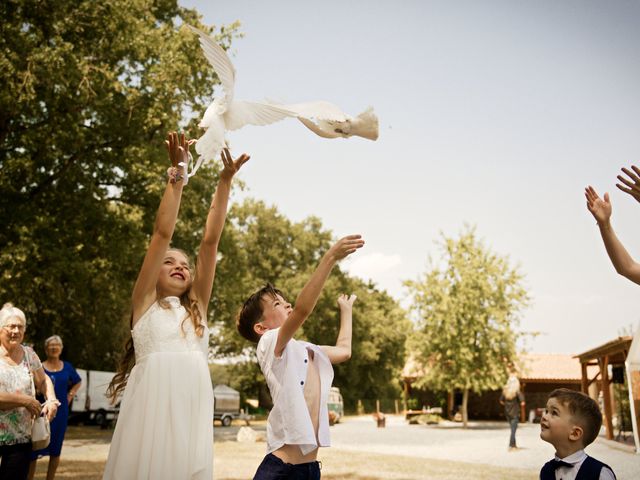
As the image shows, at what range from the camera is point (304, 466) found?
327 centimetres

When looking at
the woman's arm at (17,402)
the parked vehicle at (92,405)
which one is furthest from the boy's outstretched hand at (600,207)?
the parked vehicle at (92,405)

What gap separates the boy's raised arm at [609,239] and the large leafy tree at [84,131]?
13.9m

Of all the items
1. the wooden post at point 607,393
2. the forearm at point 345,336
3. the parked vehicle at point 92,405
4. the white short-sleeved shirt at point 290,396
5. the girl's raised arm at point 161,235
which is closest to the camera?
the girl's raised arm at point 161,235

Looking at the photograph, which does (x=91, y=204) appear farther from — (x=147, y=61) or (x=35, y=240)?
(x=147, y=61)

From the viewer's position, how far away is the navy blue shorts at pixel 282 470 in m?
3.21

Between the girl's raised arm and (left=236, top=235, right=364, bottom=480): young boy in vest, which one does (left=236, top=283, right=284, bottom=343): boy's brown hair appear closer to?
(left=236, top=235, right=364, bottom=480): young boy in vest

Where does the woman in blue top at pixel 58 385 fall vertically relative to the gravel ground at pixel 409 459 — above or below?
above

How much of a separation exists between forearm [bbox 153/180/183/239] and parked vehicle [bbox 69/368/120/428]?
26.4 m

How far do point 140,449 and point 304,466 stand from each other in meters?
1.02

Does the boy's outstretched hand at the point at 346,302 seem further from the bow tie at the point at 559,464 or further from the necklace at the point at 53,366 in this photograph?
the necklace at the point at 53,366

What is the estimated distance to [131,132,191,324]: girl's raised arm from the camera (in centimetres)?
289

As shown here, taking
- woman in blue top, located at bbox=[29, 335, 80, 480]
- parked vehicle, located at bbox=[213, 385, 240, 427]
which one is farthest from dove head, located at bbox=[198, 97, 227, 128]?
parked vehicle, located at bbox=[213, 385, 240, 427]

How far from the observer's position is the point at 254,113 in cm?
316

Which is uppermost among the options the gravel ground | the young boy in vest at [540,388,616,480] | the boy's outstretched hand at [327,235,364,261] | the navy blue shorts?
the boy's outstretched hand at [327,235,364,261]
